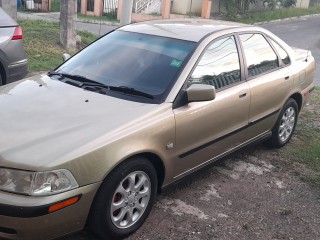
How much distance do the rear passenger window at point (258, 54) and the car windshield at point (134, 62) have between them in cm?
84

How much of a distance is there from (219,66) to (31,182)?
85.1 inches

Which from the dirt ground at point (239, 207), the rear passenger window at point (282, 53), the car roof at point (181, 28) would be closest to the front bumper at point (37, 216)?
the dirt ground at point (239, 207)

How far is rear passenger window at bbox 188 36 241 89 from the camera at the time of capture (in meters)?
3.94

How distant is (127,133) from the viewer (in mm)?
3168

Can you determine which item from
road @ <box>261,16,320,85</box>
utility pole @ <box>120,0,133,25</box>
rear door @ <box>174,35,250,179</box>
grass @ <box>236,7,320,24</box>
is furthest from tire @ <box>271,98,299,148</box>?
grass @ <box>236,7,320,24</box>

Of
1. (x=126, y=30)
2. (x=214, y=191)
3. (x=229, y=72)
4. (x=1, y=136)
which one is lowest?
(x=214, y=191)

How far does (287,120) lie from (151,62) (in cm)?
225

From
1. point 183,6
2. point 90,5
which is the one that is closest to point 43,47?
point 183,6

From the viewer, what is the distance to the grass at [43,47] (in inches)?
339

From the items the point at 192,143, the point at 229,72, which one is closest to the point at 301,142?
the point at 229,72

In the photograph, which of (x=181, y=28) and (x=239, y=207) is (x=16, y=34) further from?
(x=239, y=207)

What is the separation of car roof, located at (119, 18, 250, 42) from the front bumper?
188 centimetres

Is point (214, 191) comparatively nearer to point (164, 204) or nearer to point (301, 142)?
point (164, 204)

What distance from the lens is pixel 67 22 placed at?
10094 millimetres
